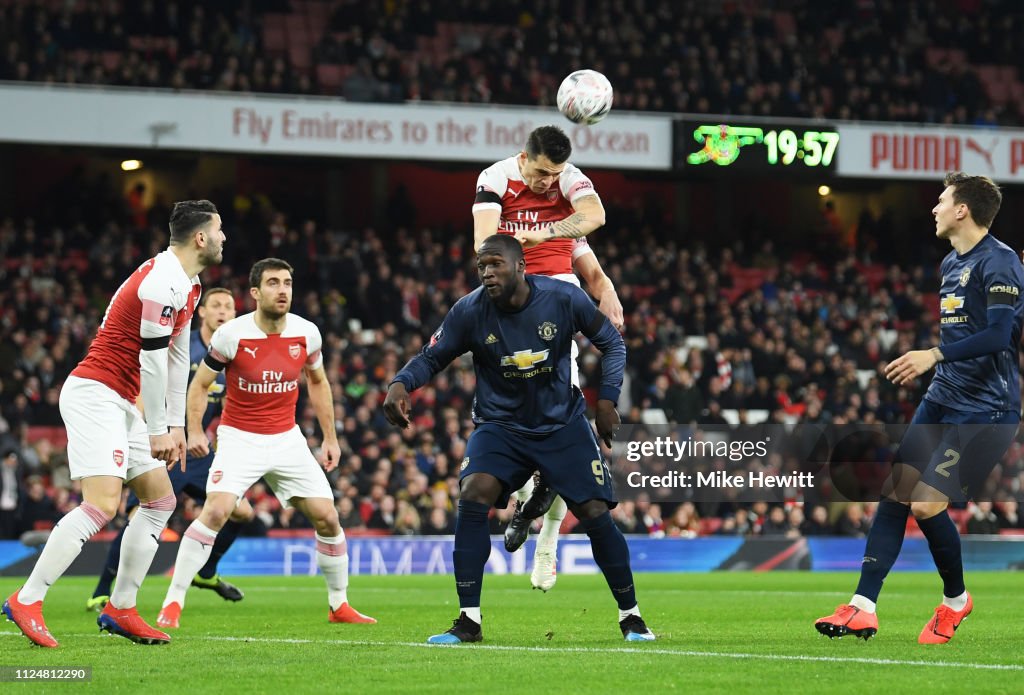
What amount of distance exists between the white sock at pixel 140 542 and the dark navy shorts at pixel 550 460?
198cm

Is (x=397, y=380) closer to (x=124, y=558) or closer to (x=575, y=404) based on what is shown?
(x=575, y=404)

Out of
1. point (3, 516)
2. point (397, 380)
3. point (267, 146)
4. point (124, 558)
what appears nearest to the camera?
point (397, 380)

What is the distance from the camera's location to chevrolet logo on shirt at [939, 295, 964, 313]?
861cm

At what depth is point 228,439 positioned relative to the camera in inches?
414

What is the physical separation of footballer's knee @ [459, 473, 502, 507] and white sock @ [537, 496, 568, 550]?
7.81 ft

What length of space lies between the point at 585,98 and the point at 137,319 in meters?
3.36

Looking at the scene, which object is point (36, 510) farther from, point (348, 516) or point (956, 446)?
point (956, 446)

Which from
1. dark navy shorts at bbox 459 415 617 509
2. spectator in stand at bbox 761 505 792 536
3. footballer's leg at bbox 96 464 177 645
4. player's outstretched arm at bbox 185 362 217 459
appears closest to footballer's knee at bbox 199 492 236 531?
player's outstretched arm at bbox 185 362 217 459

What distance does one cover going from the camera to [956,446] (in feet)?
27.8

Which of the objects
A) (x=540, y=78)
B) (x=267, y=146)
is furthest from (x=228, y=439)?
(x=540, y=78)

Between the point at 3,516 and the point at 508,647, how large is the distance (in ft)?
43.5

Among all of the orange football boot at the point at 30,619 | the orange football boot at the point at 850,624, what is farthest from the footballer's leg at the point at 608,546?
the orange football boot at the point at 30,619

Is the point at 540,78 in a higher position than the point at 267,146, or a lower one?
higher

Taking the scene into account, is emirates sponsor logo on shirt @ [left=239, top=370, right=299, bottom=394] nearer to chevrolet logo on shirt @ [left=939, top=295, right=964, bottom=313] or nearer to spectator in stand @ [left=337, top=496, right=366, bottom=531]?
chevrolet logo on shirt @ [left=939, top=295, right=964, bottom=313]
